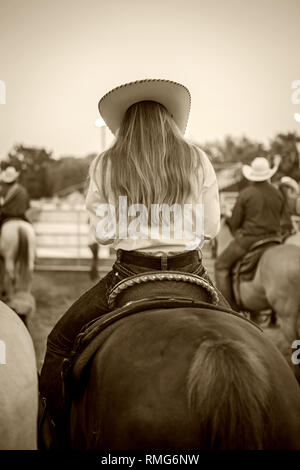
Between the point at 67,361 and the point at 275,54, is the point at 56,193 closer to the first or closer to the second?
the point at 275,54

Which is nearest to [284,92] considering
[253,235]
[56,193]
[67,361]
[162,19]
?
[162,19]

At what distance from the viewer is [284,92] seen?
6.69 metres

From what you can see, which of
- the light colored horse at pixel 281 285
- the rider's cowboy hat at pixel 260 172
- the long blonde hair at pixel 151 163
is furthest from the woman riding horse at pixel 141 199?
the rider's cowboy hat at pixel 260 172

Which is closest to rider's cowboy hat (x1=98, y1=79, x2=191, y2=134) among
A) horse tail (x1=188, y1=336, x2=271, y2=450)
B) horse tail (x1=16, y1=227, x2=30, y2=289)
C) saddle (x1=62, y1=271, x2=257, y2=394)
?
saddle (x1=62, y1=271, x2=257, y2=394)

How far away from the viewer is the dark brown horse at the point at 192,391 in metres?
1.09

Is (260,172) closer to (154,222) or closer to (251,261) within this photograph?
(251,261)

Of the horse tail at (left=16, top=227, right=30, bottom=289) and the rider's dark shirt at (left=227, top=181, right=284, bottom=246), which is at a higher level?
the rider's dark shirt at (left=227, top=181, right=284, bottom=246)

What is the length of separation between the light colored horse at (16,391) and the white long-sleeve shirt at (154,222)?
540 mm

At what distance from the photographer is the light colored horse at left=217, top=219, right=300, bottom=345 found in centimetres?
413

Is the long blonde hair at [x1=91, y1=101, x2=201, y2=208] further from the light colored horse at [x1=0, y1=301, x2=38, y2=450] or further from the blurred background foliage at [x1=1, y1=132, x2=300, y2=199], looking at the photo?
the blurred background foliage at [x1=1, y1=132, x2=300, y2=199]

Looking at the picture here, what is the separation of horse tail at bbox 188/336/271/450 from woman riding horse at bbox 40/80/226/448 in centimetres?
67

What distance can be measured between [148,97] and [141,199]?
485 millimetres

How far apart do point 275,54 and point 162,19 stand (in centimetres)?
181

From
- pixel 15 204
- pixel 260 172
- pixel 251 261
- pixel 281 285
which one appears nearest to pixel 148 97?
pixel 281 285
